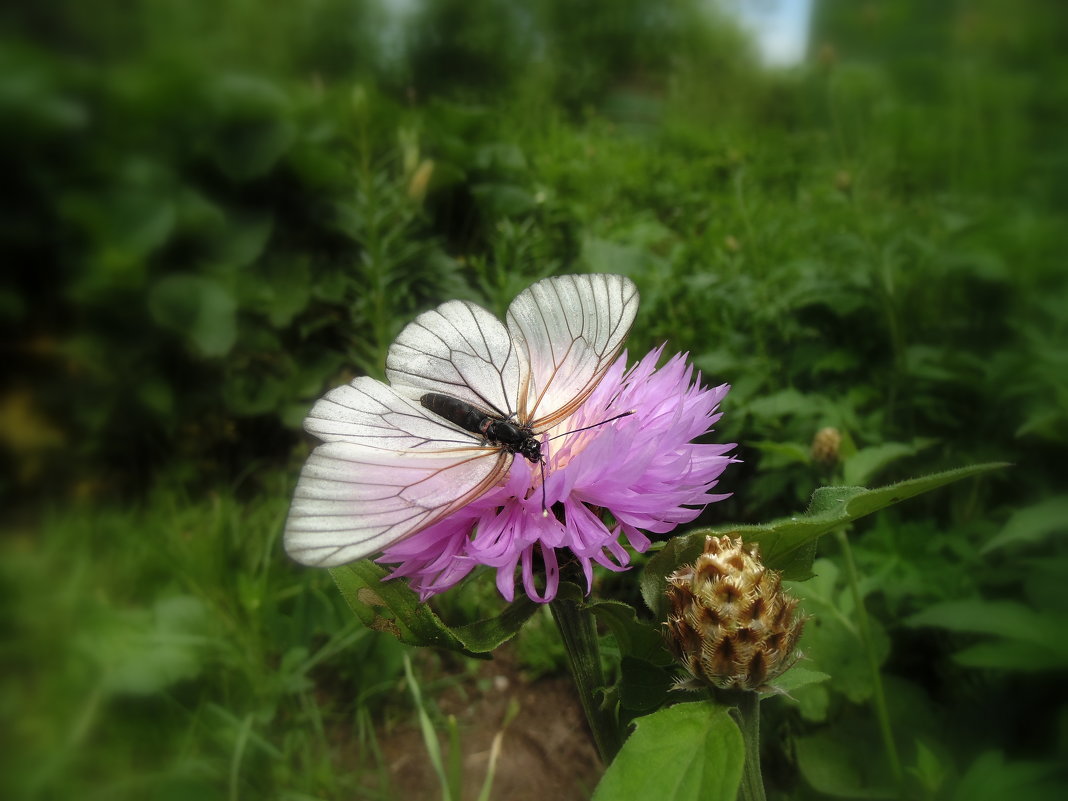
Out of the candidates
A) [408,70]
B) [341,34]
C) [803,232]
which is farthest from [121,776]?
[408,70]

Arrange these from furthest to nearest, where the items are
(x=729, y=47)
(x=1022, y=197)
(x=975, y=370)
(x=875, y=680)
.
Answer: (x=729, y=47)
(x=1022, y=197)
(x=975, y=370)
(x=875, y=680)

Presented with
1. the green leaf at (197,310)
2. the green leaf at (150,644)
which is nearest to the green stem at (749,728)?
the green leaf at (150,644)

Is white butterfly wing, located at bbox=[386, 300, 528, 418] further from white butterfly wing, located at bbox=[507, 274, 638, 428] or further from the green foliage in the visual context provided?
the green foliage

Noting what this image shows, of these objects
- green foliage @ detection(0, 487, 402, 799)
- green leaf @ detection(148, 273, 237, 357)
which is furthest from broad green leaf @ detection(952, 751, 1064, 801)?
green leaf @ detection(148, 273, 237, 357)

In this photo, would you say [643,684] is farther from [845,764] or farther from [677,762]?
[845,764]

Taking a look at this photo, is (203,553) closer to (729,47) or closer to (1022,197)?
(1022,197)

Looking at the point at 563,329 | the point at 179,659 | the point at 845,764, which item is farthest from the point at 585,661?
the point at 179,659
